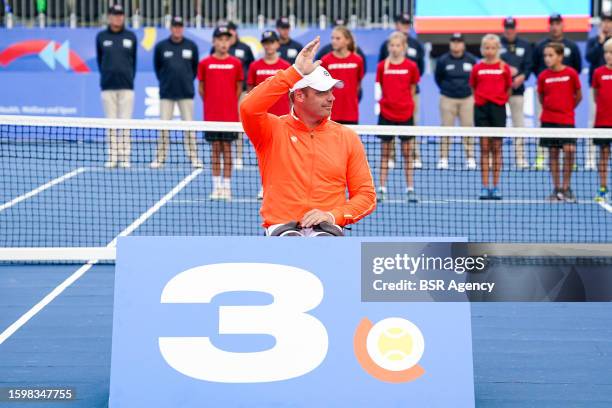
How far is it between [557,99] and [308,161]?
911 cm

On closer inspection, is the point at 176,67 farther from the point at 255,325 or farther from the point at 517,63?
the point at 255,325

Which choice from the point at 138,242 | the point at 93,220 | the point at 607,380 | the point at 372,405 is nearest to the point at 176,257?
the point at 138,242

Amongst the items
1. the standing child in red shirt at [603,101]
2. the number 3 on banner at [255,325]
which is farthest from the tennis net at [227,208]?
the number 3 on banner at [255,325]

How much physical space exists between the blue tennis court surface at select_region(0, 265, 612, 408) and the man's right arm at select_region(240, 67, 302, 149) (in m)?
1.78

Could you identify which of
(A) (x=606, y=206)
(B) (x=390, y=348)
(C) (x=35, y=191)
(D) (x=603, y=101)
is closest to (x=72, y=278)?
(B) (x=390, y=348)

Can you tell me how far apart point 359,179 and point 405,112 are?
8743mm

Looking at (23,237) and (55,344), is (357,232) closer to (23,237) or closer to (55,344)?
(23,237)

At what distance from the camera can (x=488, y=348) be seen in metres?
7.97

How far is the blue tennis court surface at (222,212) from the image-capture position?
41.2ft

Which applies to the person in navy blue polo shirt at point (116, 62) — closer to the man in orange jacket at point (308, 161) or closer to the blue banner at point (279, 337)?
the man in orange jacket at point (308, 161)

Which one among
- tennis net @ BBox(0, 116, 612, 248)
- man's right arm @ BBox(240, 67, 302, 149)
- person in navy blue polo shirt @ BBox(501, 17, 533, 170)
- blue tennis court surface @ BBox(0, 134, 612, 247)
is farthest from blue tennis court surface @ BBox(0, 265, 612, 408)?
person in navy blue polo shirt @ BBox(501, 17, 533, 170)

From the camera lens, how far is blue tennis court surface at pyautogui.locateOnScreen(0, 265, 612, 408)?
6883mm

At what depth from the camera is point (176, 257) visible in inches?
237

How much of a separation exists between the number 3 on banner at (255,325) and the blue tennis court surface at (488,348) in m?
0.94
